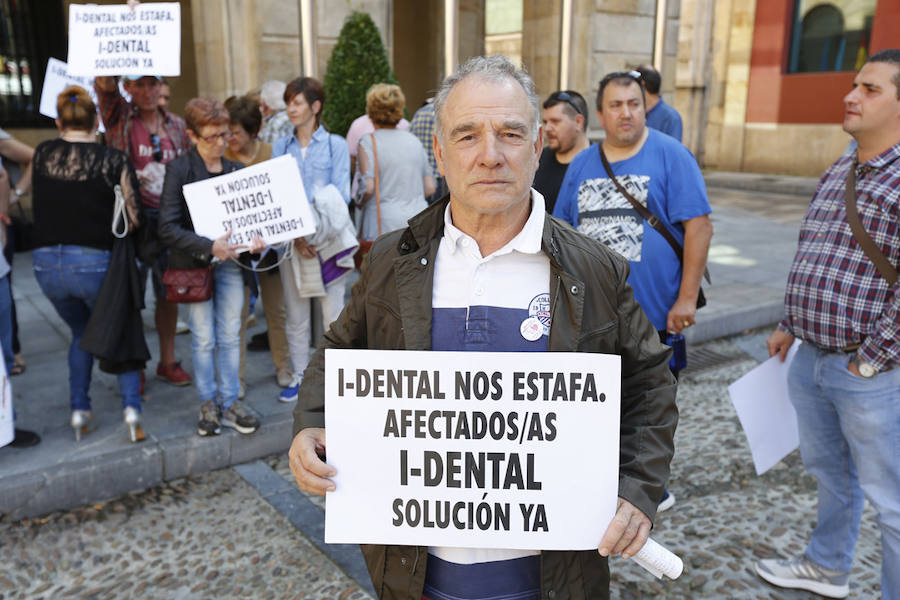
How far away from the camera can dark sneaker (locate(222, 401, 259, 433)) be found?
14.6 ft

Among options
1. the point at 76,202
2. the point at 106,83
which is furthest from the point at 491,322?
the point at 106,83

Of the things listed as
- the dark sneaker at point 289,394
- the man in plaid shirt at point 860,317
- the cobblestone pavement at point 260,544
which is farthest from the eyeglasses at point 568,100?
the dark sneaker at point 289,394

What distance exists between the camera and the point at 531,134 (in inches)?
69.6

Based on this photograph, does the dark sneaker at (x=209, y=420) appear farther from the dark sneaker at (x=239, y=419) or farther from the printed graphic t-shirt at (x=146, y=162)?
the printed graphic t-shirt at (x=146, y=162)

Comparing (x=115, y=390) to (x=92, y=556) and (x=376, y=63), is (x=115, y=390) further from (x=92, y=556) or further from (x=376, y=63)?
(x=376, y=63)

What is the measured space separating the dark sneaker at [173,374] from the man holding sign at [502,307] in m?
3.55

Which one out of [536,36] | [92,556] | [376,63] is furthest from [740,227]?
[92,556]

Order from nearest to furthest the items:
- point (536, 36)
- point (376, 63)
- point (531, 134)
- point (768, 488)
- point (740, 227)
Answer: point (531, 134) → point (768, 488) → point (376, 63) → point (536, 36) → point (740, 227)

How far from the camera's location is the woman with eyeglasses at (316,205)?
4789 millimetres

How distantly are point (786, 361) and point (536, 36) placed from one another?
29.1 ft

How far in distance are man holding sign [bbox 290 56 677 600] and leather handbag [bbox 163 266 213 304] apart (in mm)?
2603

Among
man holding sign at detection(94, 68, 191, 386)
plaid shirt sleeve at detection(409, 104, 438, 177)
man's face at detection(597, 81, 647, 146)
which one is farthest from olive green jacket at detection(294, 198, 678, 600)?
plaid shirt sleeve at detection(409, 104, 438, 177)

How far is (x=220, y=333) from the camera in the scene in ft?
14.7

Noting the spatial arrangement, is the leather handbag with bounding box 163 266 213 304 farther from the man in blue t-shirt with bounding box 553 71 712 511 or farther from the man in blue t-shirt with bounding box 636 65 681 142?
the man in blue t-shirt with bounding box 636 65 681 142
